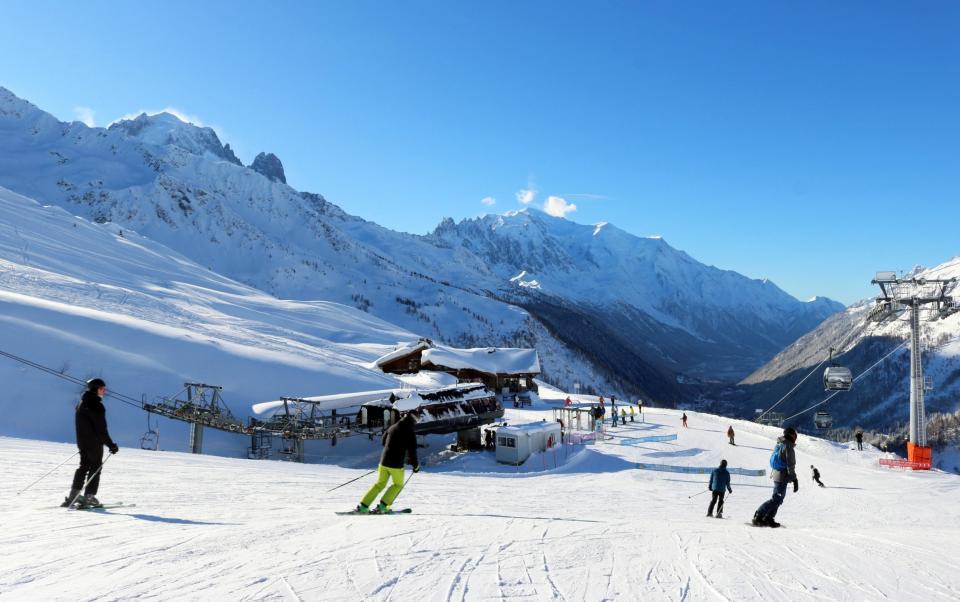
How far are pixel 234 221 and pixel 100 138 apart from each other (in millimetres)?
63797

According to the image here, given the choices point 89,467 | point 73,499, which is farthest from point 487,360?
point 73,499

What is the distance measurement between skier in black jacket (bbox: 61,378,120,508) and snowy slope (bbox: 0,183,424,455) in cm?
1803

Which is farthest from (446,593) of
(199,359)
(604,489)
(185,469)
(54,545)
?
(199,359)

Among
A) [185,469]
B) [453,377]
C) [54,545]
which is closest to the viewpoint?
[54,545]

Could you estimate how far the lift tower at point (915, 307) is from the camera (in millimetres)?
31047

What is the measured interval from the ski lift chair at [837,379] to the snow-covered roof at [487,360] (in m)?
25.5

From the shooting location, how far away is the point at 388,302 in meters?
156

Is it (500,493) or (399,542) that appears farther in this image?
(500,493)

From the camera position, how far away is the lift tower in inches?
1222

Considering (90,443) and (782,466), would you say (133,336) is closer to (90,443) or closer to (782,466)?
(90,443)

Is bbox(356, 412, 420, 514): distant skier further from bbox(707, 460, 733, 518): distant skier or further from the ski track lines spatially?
bbox(707, 460, 733, 518): distant skier

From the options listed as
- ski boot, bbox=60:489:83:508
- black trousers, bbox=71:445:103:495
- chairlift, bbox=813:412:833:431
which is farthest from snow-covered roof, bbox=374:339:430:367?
ski boot, bbox=60:489:83:508

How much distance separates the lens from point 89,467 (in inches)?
348

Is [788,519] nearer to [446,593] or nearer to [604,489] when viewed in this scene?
[604,489]
